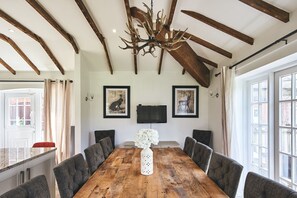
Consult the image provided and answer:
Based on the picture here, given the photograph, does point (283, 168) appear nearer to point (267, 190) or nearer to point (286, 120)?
point (286, 120)

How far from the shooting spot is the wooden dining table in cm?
157

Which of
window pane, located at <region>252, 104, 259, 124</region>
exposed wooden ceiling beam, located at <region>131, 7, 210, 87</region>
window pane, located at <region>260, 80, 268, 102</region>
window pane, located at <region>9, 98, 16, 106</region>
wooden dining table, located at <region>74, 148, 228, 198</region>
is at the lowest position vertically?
wooden dining table, located at <region>74, 148, 228, 198</region>

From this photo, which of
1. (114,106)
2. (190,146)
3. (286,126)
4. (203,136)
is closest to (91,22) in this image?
(114,106)

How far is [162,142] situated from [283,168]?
2863mm

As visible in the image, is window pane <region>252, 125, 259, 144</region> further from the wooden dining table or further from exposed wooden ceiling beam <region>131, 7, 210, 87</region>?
exposed wooden ceiling beam <region>131, 7, 210, 87</region>

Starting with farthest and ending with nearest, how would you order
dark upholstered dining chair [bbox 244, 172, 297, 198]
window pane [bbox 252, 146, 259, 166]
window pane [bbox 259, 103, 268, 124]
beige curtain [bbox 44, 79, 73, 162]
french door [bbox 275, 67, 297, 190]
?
1. beige curtain [bbox 44, 79, 73, 162]
2. window pane [bbox 252, 146, 259, 166]
3. window pane [bbox 259, 103, 268, 124]
4. french door [bbox 275, 67, 297, 190]
5. dark upholstered dining chair [bbox 244, 172, 297, 198]

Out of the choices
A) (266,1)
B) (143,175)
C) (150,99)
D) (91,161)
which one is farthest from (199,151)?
(150,99)

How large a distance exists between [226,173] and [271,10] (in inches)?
71.0

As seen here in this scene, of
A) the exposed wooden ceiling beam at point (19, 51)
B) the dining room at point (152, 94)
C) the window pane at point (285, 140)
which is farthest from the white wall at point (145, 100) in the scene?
the window pane at point (285, 140)

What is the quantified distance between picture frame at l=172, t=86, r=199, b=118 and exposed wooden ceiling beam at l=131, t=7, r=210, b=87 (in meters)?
0.35

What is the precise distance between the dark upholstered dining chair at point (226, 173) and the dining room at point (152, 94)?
10 mm

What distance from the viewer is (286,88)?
8.93ft

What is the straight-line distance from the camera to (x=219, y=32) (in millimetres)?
3314

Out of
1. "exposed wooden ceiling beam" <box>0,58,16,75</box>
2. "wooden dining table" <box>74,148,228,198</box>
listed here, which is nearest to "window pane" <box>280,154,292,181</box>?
"wooden dining table" <box>74,148,228,198</box>
